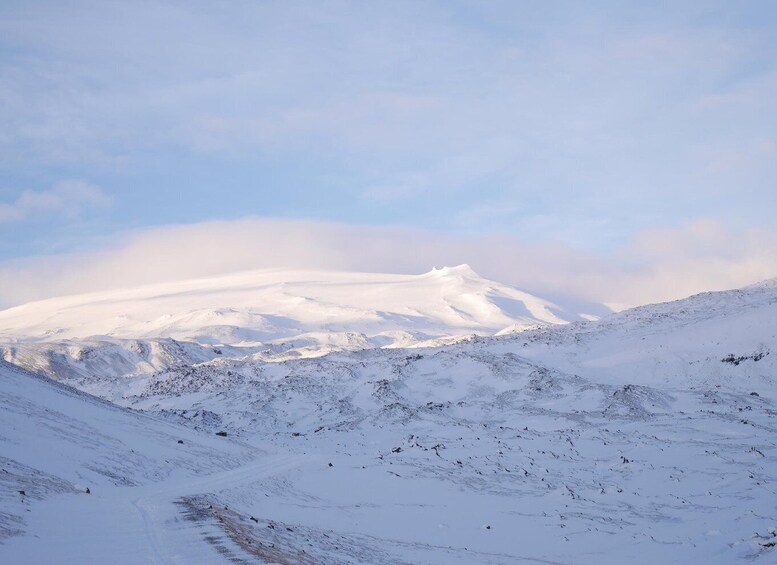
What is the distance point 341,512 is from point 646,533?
32.3ft

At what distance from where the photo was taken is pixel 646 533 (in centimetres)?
2041

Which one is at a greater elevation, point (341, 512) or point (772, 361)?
point (772, 361)

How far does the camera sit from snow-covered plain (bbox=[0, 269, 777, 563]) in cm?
1705

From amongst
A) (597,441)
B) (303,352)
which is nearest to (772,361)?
(597,441)

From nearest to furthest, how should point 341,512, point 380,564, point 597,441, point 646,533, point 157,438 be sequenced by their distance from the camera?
point 380,564 → point 646,533 → point 341,512 → point 157,438 → point 597,441

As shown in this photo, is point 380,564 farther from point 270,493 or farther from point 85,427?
point 85,427

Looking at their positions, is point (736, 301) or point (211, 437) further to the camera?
point (736, 301)

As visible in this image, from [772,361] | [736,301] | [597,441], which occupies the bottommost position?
[597,441]

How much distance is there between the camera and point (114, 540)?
550 inches

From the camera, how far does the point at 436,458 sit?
33.1 metres

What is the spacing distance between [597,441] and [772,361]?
30.3 metres

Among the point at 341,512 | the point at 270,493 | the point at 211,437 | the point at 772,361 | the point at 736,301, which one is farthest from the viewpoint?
the point at 736,301

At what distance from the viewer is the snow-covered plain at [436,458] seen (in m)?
17.0

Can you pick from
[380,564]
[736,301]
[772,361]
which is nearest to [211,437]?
[380,564]
